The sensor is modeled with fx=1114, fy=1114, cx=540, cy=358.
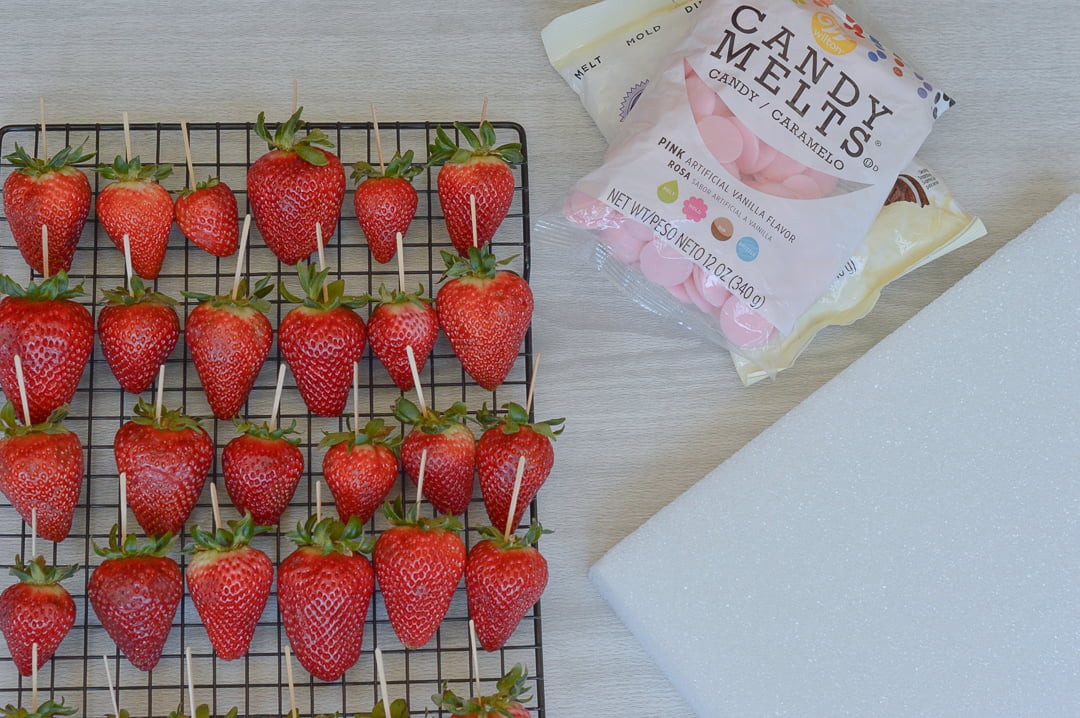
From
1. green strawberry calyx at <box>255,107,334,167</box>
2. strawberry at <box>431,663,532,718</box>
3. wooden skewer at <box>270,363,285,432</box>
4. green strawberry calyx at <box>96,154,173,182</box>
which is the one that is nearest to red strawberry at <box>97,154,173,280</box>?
green strawberry calyx at <box>96,154,173,182</box>

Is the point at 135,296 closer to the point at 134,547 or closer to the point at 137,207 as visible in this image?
the point at 137,207

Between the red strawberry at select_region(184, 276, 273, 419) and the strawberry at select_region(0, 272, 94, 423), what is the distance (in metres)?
0.11

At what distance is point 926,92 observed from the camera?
1.19m

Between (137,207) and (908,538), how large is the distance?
0.85m

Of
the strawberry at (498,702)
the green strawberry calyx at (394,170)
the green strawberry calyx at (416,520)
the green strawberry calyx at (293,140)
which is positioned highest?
the green strawberry calyx at (293,140)

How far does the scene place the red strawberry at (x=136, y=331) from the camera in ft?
3.53

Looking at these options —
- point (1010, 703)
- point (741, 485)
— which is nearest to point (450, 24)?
point (741, 485)

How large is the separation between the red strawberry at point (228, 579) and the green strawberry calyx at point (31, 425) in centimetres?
17

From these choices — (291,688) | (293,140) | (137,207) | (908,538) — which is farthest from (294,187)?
(908,538)

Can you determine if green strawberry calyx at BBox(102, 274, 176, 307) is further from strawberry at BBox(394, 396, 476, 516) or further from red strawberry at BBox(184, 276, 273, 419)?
strawberry at BBox(394, 396, 476, 516)

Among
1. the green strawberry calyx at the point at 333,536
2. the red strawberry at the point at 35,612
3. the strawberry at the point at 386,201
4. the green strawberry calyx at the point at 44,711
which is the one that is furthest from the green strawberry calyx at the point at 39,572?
the strawberry at the point at 386,201

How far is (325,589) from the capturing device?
1.03 metres

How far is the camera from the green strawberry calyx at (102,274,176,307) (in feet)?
3.55

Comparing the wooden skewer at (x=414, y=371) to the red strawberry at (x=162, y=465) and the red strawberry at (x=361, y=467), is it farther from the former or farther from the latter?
the red strawberry at (x=162, y=465)
